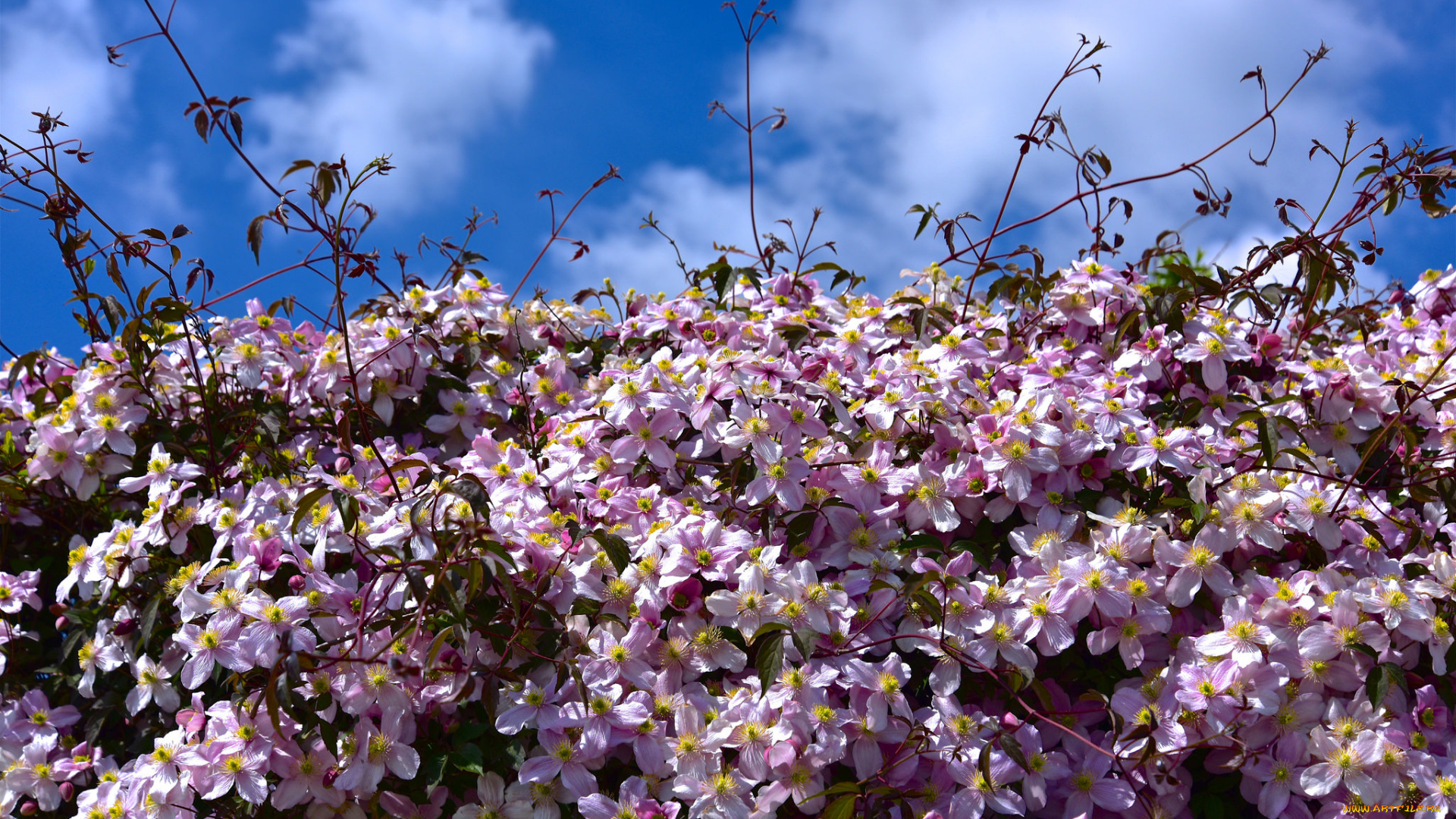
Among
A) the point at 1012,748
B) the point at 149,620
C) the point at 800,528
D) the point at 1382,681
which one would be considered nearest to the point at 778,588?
the point at 800,528

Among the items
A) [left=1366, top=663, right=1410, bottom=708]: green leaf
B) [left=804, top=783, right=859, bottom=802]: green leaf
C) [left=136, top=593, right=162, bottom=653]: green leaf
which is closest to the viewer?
[left=804, top=783, right=859, bottom=802]: green leaf

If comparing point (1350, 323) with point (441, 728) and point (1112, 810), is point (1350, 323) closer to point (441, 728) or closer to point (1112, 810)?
point (1112, 810)

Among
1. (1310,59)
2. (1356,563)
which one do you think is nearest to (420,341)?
(1356,563)

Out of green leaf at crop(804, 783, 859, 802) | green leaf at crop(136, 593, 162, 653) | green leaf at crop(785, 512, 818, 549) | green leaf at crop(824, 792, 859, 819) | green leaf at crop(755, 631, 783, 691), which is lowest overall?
green leaf at crop(824, 792, 859, 819)

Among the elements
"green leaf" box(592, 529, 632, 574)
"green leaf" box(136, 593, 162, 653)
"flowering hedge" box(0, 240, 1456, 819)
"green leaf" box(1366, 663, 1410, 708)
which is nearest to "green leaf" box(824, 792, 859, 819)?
"flowering hedge" box(0, 240, 1456, 819)

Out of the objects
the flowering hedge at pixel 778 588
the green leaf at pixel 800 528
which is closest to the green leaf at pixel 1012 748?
the flowering hedge at pixel 778 588

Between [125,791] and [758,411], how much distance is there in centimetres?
119

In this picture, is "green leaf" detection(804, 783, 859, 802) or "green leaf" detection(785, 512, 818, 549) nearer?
"green leaf" detection(804, 783, 859, 802)

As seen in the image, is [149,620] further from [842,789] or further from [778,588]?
[842,789]

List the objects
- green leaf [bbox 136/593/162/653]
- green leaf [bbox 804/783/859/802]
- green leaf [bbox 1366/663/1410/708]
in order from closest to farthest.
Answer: green leaf [bbox 804/783/859/802]
green leaf [bbox 1366/663/1410/708]
green leaf [bbox 136/593/162/653]

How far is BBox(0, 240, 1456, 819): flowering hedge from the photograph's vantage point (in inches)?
59.1

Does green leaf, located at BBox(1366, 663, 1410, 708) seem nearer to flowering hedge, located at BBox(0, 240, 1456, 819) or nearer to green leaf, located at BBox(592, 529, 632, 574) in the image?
flowering hedge, located at BBox(0, 240, 1456, 819)

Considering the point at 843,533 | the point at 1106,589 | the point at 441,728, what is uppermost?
the point at 843,533

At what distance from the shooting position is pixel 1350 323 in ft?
8.23
